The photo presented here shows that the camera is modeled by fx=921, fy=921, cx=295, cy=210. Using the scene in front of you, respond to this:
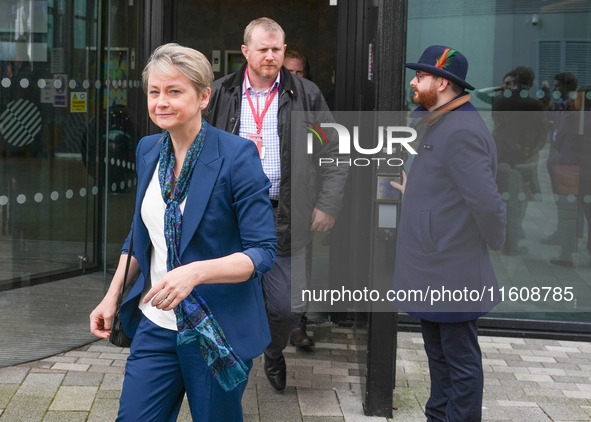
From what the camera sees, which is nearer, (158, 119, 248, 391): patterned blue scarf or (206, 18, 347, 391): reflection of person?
(158, 119, 248, 391): patterned blue scarf

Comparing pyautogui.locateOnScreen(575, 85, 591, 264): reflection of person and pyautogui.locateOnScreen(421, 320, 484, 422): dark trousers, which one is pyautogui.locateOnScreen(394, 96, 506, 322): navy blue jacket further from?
pyautogui.locateOnScreen(575, 85, 591, 264): reflection of person

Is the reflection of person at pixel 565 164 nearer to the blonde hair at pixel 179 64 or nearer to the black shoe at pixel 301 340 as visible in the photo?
the black shoe at pixel 301 340

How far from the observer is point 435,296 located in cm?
379

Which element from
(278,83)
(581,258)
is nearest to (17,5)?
(278,83)

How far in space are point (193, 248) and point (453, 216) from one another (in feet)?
4.37

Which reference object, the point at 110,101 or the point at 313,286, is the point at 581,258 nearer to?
the point at 313,286

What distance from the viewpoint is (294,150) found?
4.84 m

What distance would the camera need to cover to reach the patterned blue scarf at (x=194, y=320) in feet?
9.40

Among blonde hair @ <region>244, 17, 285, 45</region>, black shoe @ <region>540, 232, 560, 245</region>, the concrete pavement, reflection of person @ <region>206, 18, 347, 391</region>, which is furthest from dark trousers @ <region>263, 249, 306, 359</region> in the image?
black shoe @ <region>540, 232, 560, 245</region>

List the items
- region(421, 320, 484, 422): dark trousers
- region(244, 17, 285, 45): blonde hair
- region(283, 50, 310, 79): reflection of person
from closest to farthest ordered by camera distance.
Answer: region(421, 320, 484, 422): dark trousers
region(244, 17, 285, 45): blonde hair
region(283, 50, 310, 79): reflection of person

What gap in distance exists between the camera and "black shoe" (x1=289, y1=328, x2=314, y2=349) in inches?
230

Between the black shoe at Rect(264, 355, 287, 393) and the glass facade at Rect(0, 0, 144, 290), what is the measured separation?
177 centimetres

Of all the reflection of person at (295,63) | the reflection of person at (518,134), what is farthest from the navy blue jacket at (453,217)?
the reflection of person at (518,134)

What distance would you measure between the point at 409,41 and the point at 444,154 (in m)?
2.72
